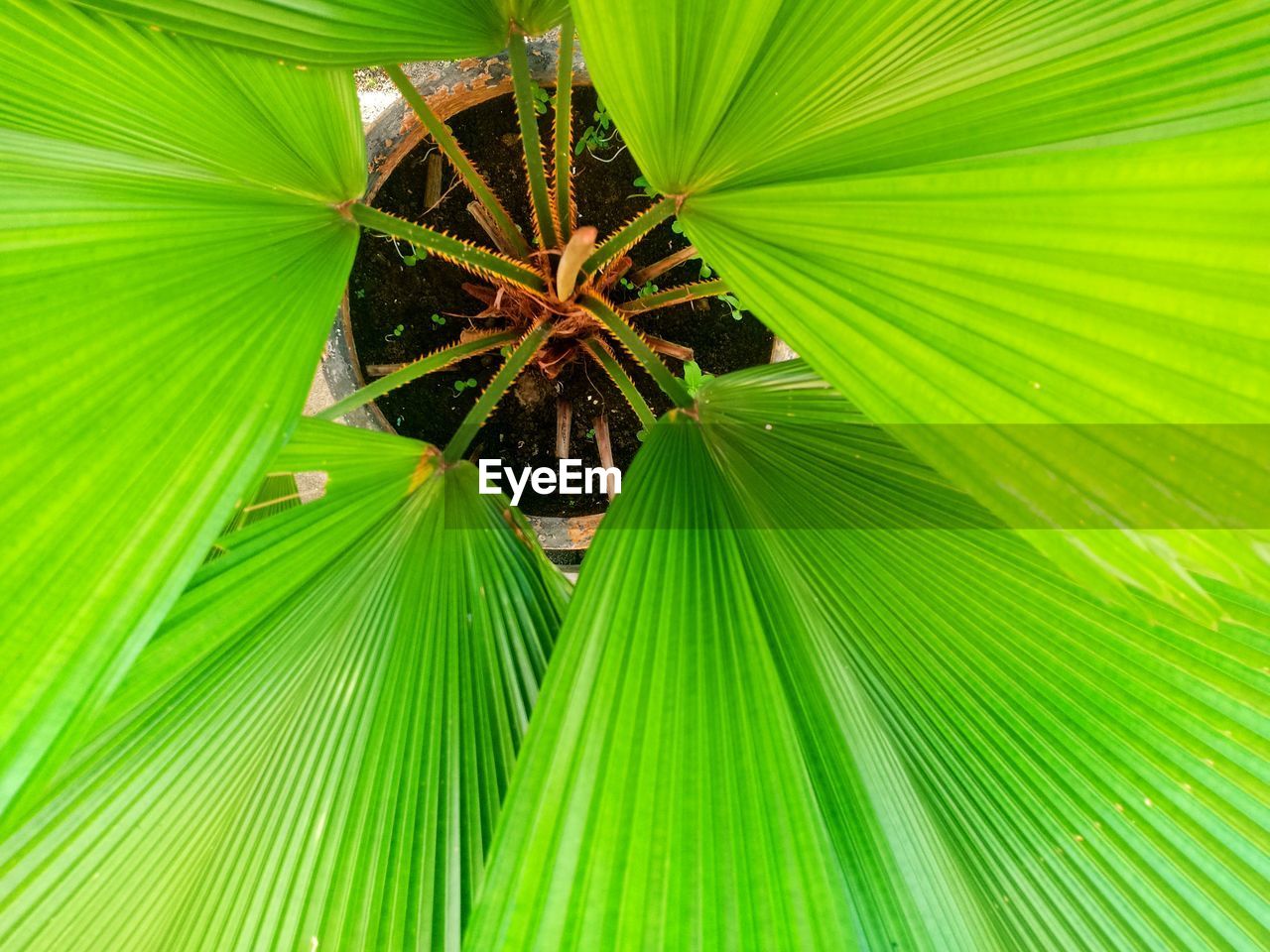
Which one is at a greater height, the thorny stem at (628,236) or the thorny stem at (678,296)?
the thorny stem at (628,236)

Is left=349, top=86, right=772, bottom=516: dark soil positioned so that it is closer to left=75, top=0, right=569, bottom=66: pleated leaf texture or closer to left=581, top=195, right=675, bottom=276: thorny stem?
left=581, top=195, right=675, bottom=276: thorny stem

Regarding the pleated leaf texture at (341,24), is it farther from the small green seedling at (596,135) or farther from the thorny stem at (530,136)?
the small green seedling at (596,135)

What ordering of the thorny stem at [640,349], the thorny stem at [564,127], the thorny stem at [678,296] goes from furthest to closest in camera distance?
the thorny stem at [678,296] → the thorny stem at [564,127] → the thorny stem at [640,349]

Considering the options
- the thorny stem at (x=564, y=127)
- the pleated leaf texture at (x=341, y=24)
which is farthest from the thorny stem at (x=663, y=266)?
the pleated leaf texture at (x=341, y=24)

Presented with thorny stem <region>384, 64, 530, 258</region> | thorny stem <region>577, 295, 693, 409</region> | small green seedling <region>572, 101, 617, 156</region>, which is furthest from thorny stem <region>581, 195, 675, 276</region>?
small green seedling <region>572, 101, 617, 156</region>

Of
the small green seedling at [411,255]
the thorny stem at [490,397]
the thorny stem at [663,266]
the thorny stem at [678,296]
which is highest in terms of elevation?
the small green seedling at [411,255]

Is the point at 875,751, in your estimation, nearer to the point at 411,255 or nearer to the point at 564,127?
the point at 564,127

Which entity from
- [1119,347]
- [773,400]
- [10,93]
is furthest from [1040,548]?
[10,93]
